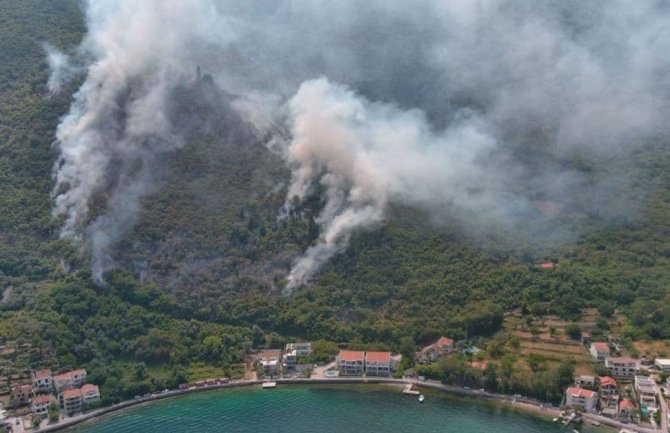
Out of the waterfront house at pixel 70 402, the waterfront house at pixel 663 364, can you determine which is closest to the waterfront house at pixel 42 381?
the waterfront house at pixel 70 402

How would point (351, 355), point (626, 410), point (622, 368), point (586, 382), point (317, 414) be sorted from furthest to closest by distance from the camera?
point (351, 355)
point (622, 368)
point (586, 382)
point (317, 414)
point (626, 410)

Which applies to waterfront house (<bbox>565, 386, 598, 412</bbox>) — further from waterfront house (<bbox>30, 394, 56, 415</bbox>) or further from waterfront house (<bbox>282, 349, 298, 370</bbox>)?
waterfront house (<bbox>30, 394, 56, 415</bbox>)

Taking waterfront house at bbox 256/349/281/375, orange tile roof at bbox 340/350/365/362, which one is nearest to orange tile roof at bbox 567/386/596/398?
orange tile roof at bbox 340/350/365/362

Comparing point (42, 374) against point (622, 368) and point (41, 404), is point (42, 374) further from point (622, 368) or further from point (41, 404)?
point (622, 368)

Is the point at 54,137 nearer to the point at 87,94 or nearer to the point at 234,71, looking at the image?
the point at 87,94

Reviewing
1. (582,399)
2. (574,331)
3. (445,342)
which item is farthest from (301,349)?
(582,399)

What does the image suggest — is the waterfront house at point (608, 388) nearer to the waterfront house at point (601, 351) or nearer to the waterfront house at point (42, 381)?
the waterfront house at point (601, 351)

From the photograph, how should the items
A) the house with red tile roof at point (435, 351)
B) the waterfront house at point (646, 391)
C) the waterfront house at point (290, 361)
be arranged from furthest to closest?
1. the waterfront house at point (290, 361)
2. the house with red tile roof at point (435, 351)
3. the waterfront house at point (646, 391)
